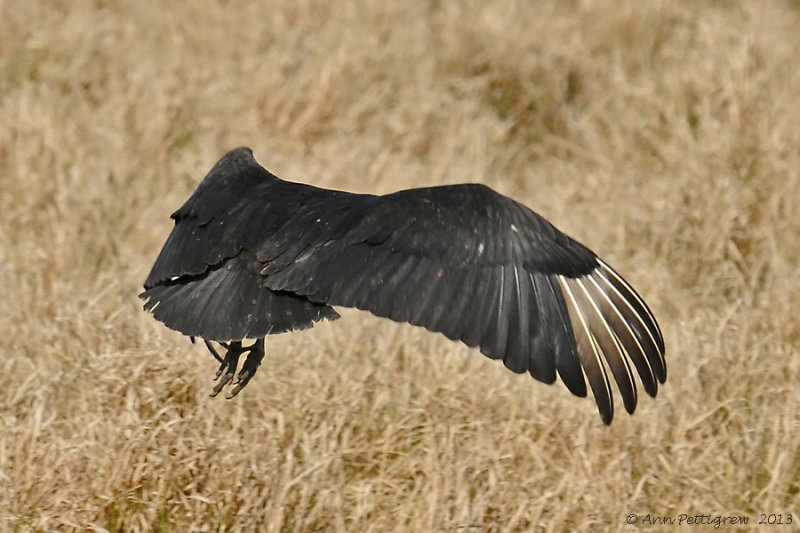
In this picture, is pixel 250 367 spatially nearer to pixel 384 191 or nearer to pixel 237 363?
pixel 237 363

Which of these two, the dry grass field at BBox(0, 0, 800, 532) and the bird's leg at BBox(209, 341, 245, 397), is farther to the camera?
the bird's leg at BBox(209, 341, 245, 397)

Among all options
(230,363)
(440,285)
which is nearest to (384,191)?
(230,363)

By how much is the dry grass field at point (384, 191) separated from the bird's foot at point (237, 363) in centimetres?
13

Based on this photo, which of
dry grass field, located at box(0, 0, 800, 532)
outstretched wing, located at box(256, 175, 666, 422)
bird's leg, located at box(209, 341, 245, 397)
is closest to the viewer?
outstretched wing, located at box(256, 175, 666, 422)

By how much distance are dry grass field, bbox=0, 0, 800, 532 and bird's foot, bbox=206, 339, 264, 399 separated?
0.13 meters

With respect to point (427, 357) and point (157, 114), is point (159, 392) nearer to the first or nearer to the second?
point (427, 357)

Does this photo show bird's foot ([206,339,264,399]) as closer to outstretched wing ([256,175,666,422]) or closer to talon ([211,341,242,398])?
talon ([211,341,242,398])

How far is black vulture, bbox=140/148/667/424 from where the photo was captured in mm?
3549

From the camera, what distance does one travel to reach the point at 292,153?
6.84 m

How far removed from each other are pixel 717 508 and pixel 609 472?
357 mm

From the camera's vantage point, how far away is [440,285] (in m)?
3.63

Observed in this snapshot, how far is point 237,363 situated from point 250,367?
83 mm

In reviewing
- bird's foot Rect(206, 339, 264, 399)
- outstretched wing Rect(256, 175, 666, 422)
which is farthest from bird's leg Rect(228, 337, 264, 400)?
outstretched wing Rect(256, 175, 666, 422)

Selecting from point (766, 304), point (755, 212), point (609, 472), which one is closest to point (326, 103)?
point (755, 212)
